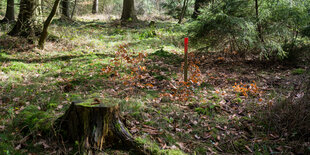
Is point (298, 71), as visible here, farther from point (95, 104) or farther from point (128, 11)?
point (128, 11)

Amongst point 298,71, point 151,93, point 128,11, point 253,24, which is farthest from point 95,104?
point 128,11

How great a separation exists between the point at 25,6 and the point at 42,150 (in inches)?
311

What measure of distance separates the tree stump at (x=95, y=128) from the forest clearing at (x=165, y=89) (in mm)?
16

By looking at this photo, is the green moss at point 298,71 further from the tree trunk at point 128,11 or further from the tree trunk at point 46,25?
the tree trunk at point 128,11

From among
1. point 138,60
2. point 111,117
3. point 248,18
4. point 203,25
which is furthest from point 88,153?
point 248,18

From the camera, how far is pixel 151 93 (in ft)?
18.9

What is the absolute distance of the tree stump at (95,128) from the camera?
125 inches

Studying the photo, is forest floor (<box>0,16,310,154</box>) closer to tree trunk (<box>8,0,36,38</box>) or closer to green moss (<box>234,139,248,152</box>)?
green moss (<box>234,139,248,152</box>)

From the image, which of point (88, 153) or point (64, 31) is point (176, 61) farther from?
point (88, 153)

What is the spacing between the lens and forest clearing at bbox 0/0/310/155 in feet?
11.1

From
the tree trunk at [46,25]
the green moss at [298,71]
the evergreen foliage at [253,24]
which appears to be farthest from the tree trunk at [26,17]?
the green moss at [298,71]

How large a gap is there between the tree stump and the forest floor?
19 cm

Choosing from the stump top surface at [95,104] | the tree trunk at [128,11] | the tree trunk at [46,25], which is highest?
the tree trunk at [128,11]

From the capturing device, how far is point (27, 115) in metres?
3.91
